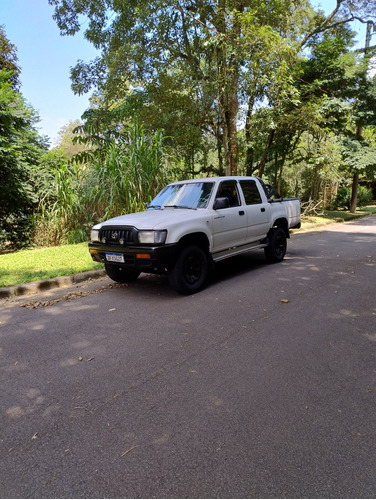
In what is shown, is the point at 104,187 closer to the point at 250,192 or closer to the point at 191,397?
the point at 250,192

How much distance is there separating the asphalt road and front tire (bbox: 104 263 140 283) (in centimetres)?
104

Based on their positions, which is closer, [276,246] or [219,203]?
[219,203]

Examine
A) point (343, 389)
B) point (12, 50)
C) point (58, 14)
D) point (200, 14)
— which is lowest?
point (343, 389)

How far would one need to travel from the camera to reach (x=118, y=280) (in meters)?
6.14

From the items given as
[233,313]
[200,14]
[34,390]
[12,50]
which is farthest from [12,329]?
[12,50]

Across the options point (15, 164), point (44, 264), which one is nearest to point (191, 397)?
point (44, 264)

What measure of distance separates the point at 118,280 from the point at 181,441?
13.7ft

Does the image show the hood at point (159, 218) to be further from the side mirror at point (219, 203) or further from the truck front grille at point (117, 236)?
the side mirror at point (219, 203)

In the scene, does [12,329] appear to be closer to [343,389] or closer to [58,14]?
[343,389]

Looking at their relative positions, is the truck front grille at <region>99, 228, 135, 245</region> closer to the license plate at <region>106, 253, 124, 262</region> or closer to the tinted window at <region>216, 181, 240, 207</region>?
the license plate at <region>106, 253, 124, 262</region>

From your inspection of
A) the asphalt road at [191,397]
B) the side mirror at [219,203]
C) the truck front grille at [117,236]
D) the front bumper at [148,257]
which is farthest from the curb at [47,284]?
the side mirror at [219,203]

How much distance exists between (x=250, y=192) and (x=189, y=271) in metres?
2.54

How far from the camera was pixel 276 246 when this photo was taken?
7523mm

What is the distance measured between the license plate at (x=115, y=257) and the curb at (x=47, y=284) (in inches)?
54.8
